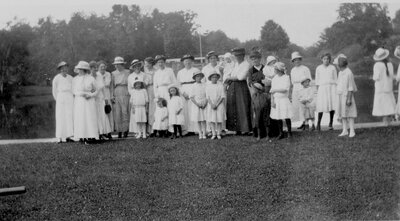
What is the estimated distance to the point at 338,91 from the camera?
9203 mm

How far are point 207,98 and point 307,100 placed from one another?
91.8 inches

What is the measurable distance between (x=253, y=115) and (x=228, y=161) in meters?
2.35

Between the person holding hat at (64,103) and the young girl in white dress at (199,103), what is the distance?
280 centimetres

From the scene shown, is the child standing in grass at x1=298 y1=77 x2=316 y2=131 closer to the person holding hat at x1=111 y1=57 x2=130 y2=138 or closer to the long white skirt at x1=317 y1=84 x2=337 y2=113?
the long white skirt at x1=317 y1=84 x2=337 y2=113

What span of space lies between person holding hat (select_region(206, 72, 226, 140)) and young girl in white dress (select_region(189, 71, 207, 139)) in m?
0.14

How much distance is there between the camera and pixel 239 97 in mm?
10141

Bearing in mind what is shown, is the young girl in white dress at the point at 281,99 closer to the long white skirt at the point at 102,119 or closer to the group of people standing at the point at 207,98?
the group of people standing at the point at 207,98

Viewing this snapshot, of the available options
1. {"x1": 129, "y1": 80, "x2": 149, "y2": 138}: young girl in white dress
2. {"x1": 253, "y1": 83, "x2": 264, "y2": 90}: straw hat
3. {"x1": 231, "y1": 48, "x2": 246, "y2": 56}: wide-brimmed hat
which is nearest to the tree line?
{"x1": 129, "y1": 80, "x2": 149, "y2": 138}: young girl in white dress

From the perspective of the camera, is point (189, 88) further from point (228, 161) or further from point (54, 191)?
point (54, 191)

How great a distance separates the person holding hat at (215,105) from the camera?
9945 mm

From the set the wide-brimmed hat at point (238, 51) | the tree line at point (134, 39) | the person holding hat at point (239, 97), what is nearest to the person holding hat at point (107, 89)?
the person holding hat at point (239, 97)

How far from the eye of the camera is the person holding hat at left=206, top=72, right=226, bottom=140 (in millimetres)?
9945

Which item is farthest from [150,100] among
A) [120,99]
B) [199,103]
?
[199,103]

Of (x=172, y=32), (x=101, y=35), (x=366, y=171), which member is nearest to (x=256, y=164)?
(x=366, y=171)
